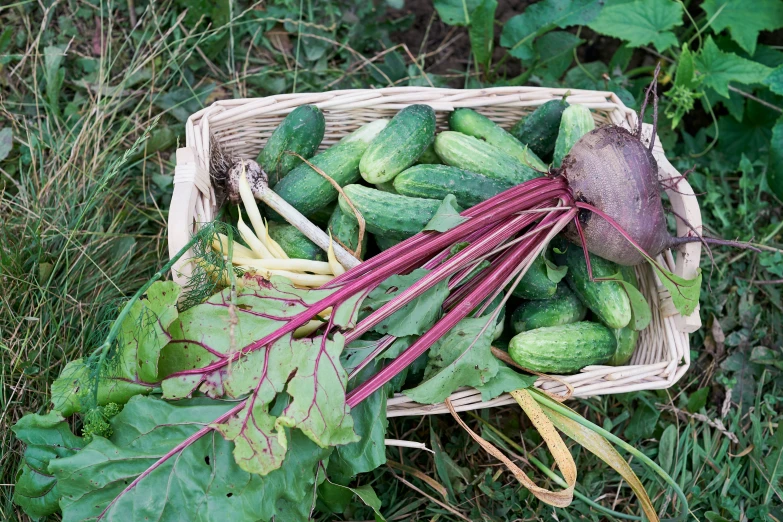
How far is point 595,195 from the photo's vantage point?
1684 millimetres

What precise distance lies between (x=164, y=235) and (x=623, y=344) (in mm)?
1514

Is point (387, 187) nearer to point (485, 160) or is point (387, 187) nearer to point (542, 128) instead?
point (485, 160)

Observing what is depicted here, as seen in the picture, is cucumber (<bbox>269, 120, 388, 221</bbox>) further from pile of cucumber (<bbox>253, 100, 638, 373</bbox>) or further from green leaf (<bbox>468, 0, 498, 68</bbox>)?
green leaf (<bbox>468, 0, 498, 68</bbox>)

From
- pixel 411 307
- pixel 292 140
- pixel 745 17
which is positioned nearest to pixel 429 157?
pixel 292 140

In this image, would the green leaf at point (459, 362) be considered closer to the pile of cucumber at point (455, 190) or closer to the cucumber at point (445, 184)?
the pile of cucumber at point (455, 190)

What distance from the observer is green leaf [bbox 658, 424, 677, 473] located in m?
2.07

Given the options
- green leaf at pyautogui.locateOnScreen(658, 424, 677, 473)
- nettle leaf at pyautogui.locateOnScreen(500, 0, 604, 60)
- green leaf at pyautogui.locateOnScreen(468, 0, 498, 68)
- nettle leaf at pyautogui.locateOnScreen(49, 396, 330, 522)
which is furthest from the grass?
nettle leaf at pyautogui.locateOnScreen(49, 396, 330, 522)

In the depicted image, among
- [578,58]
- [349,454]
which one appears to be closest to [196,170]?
[349,454]

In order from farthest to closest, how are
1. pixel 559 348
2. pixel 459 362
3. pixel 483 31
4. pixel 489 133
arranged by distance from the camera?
pixel 483 31
pixel 489 133
pixel 559 348
pixel 459 362

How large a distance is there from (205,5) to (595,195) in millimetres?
1618

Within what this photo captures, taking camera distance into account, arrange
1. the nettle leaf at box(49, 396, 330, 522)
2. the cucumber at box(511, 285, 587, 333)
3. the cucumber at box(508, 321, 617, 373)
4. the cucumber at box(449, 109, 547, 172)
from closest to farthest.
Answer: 1. the nettle leaf at box(49, 396, 330, 522)
2. the cucumber at box(508, 321, 617, 373)
3. the cucumber at box(511, 285, 587, 333)
4. the cucumber at box(449, 109, 547, 172)

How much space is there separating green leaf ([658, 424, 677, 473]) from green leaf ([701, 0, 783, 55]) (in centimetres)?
130

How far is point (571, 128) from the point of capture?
184 cm

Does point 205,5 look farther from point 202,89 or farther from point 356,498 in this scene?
point 356,498
